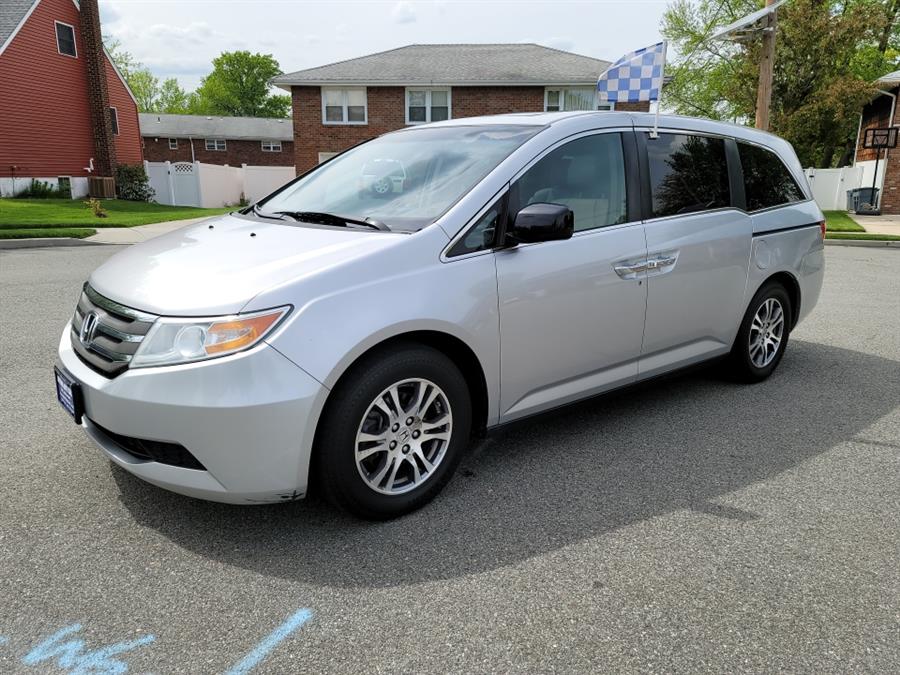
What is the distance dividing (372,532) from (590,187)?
6.99ft

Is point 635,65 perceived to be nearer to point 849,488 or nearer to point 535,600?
point 849,488

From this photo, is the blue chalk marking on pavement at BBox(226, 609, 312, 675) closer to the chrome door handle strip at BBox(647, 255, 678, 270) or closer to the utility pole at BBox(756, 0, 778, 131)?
the chrome door handle strip at BBox(647, 255, 678, 270)

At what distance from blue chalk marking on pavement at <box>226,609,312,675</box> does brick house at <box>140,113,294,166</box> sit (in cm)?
5246

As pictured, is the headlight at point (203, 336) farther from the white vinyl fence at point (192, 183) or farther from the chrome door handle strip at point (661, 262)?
the white vinyl fence at point (192, 183)

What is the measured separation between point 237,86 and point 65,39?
Answer: 58.4m

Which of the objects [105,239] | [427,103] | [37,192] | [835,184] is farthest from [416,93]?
[105,239]

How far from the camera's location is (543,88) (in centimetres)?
2809

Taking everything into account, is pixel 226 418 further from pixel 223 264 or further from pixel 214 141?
pixel 214 141

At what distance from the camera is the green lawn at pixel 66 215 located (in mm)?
16297

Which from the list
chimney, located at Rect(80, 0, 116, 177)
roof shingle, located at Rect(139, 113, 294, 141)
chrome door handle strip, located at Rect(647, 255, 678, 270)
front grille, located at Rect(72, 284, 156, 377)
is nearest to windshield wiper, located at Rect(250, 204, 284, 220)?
front grille, located at Rect(72, 284, 156, 377)

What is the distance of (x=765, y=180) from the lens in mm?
4910

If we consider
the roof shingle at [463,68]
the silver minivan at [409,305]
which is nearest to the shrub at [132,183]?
the roof shingle at [463,68]

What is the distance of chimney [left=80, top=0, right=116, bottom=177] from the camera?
28266 millimetres

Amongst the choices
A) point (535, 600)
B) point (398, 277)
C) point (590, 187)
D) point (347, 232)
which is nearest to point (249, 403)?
point (398, 277)
